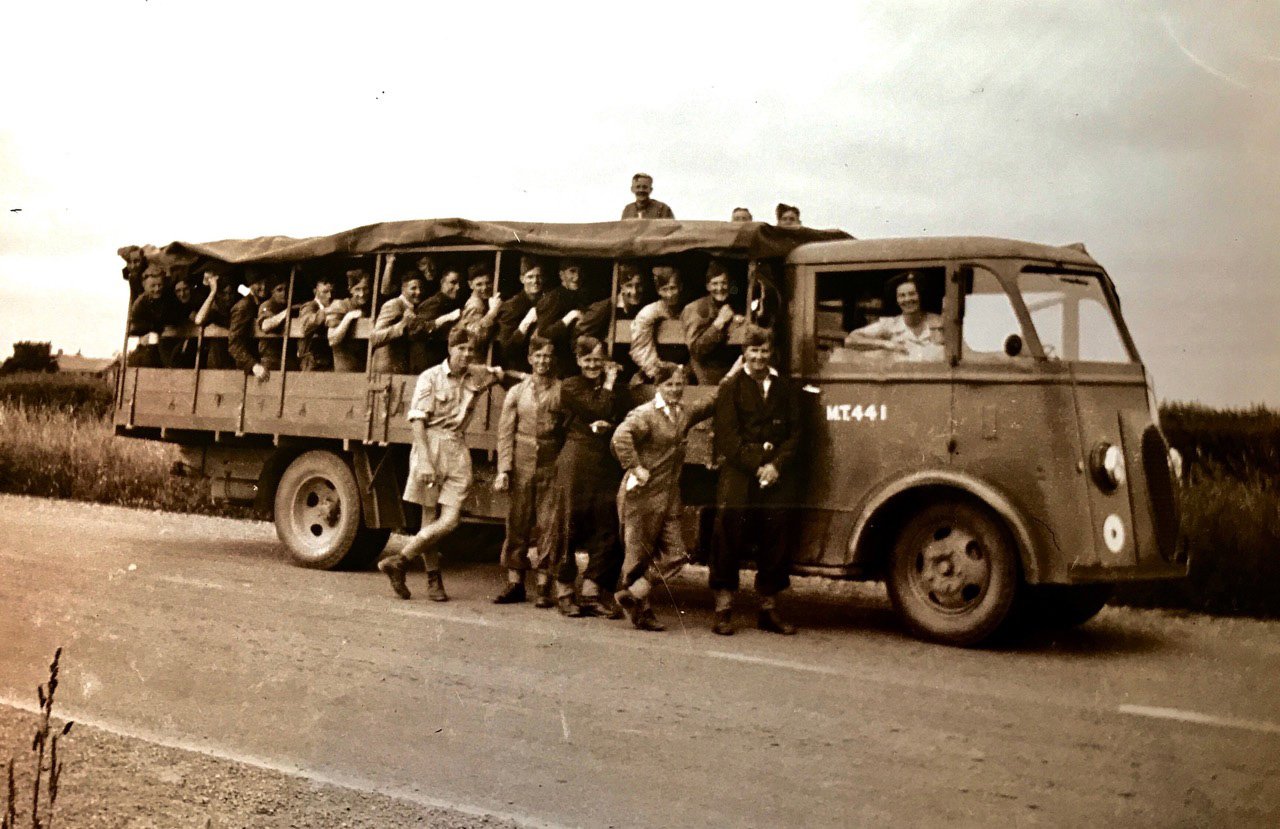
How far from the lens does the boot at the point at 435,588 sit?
8805 millimetres

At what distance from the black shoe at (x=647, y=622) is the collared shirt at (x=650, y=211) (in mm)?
3259

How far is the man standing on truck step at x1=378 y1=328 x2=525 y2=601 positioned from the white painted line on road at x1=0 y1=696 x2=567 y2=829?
11.4 ft

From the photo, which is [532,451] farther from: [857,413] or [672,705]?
[672,705]

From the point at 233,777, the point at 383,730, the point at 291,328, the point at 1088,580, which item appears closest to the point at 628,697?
the point at 383,730

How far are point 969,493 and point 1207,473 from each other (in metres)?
2.00

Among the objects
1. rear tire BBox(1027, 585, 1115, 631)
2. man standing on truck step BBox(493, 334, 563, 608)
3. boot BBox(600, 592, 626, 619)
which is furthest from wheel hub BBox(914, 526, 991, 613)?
man standing on truck step BBox(493, 334, 563, 608)

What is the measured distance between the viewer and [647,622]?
25.6 feet

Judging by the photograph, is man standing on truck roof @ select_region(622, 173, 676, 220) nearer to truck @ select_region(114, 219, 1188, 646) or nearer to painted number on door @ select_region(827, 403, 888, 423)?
truck @ select_region(114, 219, 1188, 646)

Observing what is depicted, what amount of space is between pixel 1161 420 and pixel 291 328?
22.2 feet

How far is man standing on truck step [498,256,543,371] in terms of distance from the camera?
9.12m

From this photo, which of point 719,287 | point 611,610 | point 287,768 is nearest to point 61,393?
point 611,610

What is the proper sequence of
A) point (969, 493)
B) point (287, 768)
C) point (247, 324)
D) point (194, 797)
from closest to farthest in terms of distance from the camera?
point (194, 797)
point (287, 768)
point (969, 493)
point (247, 324)

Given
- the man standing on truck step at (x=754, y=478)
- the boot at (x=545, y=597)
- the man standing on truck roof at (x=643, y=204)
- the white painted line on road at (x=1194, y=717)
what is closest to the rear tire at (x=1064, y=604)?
the man standing on truck step at (x=754, y=478)

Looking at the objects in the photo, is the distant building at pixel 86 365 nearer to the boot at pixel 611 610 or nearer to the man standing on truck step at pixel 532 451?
the man standing on truck step at pixel 532 451
